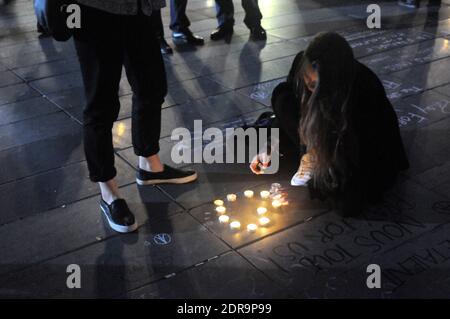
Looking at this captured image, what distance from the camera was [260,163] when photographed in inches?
146

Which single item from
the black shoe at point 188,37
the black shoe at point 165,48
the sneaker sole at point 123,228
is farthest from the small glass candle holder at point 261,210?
the black shoe at point 188,37

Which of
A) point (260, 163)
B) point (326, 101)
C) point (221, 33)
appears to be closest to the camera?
A: point (326, 101)

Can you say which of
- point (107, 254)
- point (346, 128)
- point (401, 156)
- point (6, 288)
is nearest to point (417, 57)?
point (401, 156)

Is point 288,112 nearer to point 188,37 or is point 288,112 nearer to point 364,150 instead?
point 364,150

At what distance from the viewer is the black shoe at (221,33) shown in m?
6.64

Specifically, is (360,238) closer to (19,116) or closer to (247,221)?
(247,221)

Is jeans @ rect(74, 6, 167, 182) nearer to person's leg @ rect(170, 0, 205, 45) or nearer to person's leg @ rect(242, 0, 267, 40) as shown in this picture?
person's leg @ rect(170, 0, 205, 45)

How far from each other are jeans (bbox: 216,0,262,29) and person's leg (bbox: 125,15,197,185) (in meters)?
3.43

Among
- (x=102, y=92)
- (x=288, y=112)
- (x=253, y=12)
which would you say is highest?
(x=102, y=92)

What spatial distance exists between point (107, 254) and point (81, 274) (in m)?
0.19

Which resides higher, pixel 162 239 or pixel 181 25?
pixel 181 25

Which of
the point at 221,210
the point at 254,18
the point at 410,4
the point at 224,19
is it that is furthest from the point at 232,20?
the point at 221,210

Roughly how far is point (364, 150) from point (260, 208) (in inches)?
25.4

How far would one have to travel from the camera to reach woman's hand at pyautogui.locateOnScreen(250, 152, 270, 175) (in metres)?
3.66
